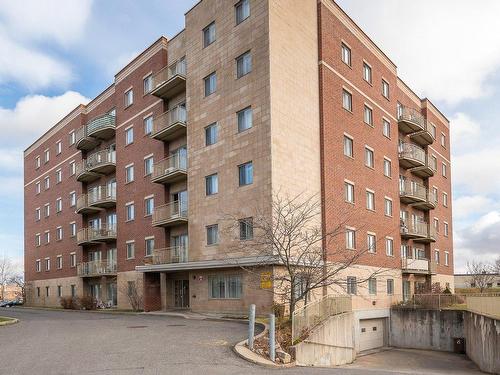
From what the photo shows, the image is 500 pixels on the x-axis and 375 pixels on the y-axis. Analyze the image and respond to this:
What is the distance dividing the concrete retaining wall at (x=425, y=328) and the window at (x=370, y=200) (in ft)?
22.2

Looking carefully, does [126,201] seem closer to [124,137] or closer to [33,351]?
[124,137]

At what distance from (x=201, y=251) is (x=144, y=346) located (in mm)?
14438

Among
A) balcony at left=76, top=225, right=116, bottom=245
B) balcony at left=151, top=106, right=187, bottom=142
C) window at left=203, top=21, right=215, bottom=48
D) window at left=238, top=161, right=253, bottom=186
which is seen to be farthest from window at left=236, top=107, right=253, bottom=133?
balcony at left=76, top=225, right=116, bottom=245

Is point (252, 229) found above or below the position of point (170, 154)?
below

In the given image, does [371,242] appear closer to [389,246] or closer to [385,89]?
[389,246]

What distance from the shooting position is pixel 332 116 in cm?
3116

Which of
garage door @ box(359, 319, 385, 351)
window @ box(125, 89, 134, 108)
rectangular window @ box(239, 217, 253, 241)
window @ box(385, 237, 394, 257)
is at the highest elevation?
window @ box(125, 89, 134, 108)

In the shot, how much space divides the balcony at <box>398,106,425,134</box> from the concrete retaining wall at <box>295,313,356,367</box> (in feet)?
69.4

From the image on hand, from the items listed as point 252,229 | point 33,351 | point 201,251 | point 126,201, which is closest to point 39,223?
point 126,201

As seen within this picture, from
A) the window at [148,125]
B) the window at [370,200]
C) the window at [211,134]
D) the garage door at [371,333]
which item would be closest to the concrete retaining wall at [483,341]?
the garage door at [371,333]

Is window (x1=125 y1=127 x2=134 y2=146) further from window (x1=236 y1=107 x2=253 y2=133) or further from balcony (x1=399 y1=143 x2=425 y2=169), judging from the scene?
balcony (x1=399 y1=143 x2=425 y2=169)

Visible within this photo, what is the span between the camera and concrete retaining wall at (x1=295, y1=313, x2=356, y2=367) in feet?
52.8

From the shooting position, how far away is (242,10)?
29281 mm

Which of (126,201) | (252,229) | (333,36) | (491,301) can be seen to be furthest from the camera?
(126,201)
